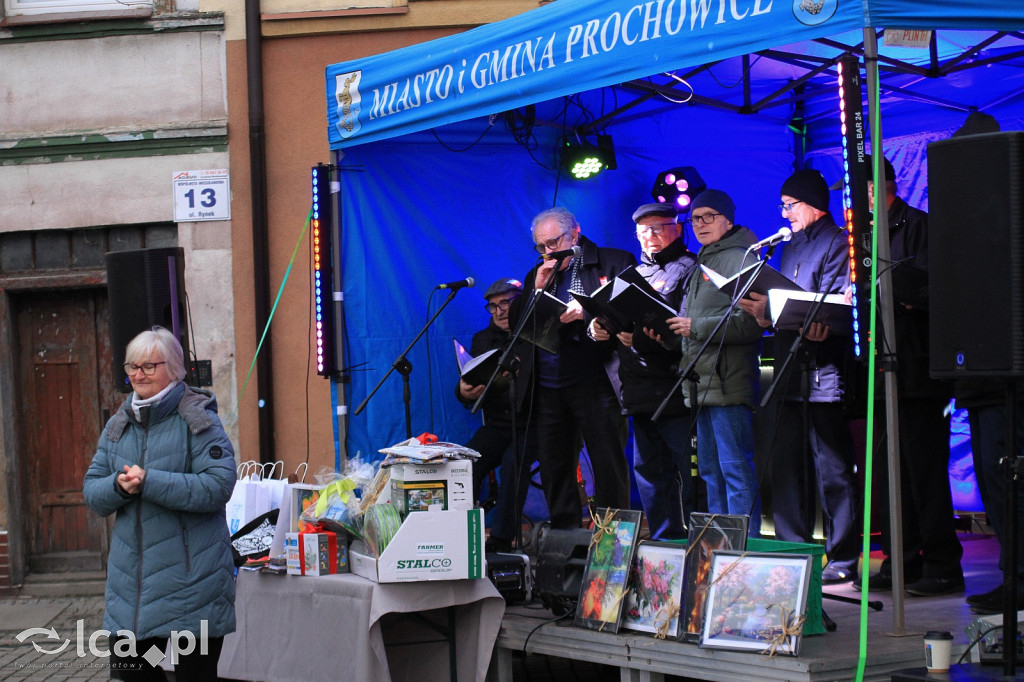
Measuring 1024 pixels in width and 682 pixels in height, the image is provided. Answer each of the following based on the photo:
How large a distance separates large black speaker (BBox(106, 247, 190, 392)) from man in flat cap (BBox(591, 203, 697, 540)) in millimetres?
2236

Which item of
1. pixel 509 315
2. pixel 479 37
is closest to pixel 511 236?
pixel 509 315

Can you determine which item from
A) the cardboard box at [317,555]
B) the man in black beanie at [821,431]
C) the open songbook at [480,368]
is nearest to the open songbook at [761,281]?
the man in black beanie at [821,431]

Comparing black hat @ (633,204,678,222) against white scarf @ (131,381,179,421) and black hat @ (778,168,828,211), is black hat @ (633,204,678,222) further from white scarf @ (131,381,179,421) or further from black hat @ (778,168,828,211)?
white scarf @ (131,381,179,421)

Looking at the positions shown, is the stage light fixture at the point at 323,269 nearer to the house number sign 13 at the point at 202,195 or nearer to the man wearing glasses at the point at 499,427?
the man wearing glasses at the point at 499,427

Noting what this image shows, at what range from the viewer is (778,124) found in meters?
7.88

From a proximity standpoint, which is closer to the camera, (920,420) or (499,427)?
(920,420)

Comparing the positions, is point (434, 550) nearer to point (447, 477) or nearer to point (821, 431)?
point (447, 477)

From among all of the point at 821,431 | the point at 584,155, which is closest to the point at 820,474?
the point at 821,431

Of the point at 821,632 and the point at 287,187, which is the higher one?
the point at 287,187

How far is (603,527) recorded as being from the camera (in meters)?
4.94

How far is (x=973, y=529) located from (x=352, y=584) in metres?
4.29

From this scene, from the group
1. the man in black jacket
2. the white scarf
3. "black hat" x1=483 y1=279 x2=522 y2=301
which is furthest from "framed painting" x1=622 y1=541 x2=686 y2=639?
"black hat" x1=483 y1=279 x2=522 y2=301

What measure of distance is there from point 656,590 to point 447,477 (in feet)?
3.50

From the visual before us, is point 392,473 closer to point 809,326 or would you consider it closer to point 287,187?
point 809,326
